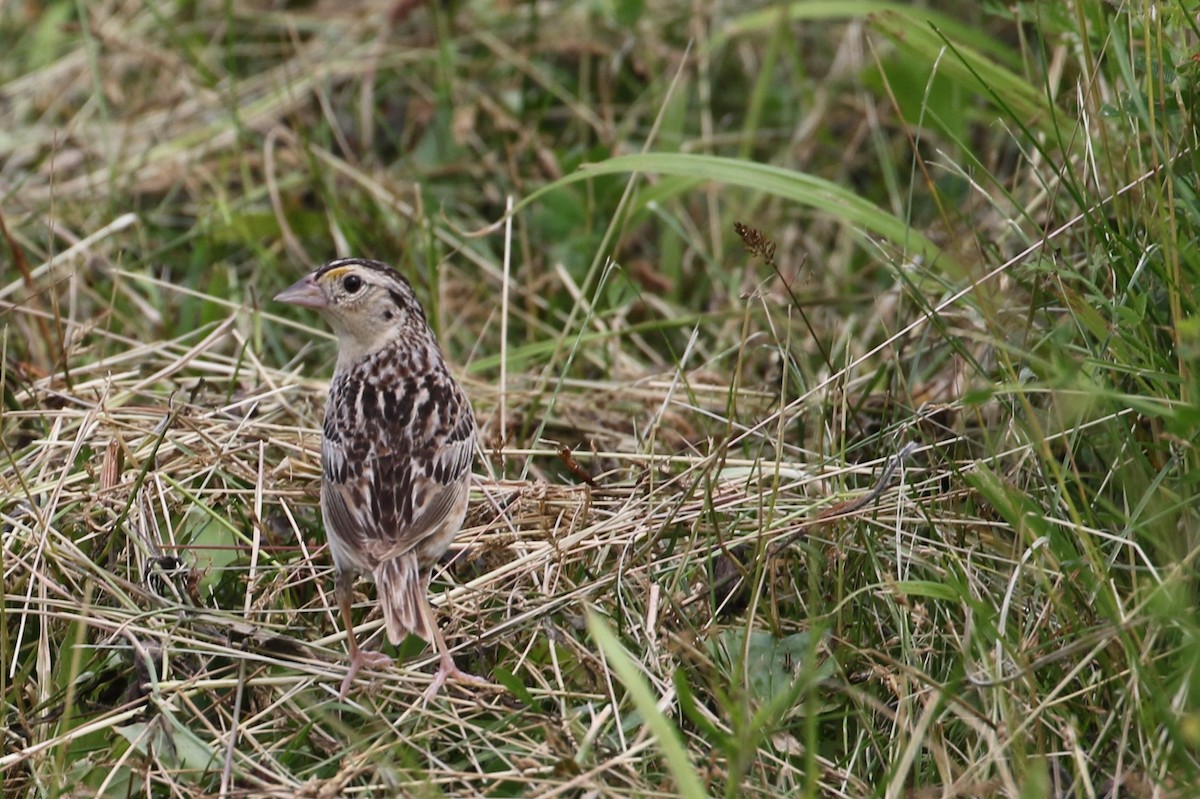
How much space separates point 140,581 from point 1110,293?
2.86 meters

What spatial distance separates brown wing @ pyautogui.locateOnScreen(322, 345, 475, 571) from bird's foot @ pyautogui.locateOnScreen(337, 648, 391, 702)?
0.75ft

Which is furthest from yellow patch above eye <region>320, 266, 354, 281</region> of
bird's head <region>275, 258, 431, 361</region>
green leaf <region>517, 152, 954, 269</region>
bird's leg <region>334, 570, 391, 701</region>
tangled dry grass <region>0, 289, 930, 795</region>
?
bird's leg <region>334, 570, 391, 701</region>

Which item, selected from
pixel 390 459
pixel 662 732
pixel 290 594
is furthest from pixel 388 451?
pixel 662 732

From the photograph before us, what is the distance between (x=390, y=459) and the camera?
4387mm

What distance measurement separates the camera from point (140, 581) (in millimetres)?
4297

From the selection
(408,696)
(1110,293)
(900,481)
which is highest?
(1110,293)

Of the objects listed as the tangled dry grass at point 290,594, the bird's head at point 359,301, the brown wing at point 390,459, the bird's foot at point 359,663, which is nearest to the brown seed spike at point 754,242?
the tangled dry grass at point 290,594

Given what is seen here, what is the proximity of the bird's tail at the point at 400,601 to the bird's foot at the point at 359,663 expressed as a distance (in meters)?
0.10

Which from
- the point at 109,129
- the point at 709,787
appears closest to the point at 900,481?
the point at 709,787

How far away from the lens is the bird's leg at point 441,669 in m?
3.94

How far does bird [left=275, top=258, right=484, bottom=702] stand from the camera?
403 cm

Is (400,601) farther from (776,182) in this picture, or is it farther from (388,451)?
(776,182)

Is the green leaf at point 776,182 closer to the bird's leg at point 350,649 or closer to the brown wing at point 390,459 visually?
the brown wing at point 390,459

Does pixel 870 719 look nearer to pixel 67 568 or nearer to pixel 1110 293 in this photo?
pixel 1110 293
